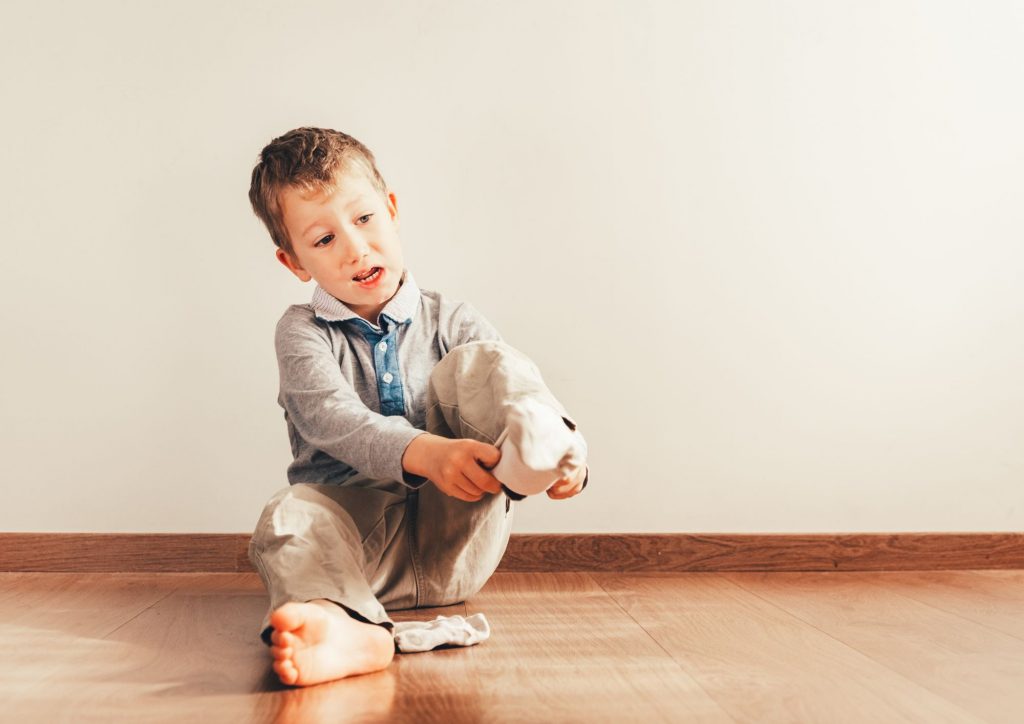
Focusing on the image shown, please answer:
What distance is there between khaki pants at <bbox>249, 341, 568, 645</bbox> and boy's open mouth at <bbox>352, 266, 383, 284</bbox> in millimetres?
183

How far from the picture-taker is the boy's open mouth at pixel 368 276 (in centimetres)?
121

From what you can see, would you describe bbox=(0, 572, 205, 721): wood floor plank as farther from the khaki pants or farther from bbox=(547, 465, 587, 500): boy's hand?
bbox=(547, 465, 587, 500): boy's hand

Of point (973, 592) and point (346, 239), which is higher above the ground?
point (346, 239)

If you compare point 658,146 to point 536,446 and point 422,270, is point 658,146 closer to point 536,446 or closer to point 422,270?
point 422,270

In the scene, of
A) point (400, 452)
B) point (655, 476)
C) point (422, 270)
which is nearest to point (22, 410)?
point (422, 270)

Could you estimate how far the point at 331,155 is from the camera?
1.22m

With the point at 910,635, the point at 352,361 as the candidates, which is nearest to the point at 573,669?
the point at 910,635

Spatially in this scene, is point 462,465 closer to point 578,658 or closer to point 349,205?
point 578,658

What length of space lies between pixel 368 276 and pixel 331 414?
208 mm

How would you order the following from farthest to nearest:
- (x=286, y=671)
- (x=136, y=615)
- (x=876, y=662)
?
1. (x=136, y=615)
2. (x=876, y=662)
3. (x=286, y=671)

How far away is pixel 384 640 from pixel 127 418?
2.65 feet

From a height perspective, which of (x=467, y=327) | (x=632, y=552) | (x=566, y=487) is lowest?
(x=632, y=552)

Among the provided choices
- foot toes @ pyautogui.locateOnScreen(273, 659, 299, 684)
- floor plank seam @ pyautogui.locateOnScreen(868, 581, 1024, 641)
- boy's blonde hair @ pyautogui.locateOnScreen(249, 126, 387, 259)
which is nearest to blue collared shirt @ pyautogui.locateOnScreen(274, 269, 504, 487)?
boy's blonde hair @ pyautogui.locateOnScreen(249, 126, 387, 259)

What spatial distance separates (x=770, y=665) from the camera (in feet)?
2.90
